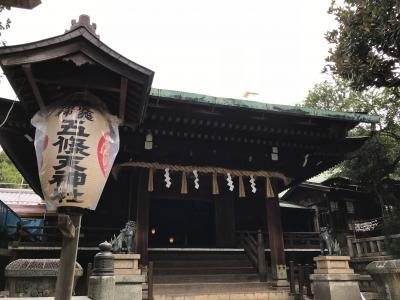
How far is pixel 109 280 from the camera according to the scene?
5.11m

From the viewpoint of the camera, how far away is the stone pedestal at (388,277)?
4387 mm

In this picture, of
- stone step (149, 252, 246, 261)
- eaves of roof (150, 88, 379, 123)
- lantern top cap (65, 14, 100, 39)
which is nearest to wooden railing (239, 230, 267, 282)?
stone step (149, 252, 246, 261)

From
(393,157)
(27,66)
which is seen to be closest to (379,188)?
(393,157)

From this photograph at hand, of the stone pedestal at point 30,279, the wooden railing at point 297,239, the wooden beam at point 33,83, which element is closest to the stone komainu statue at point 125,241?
the stone pedestal at point 30,279

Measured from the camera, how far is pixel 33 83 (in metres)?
4.46

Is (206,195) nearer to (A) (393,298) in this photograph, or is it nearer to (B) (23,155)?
(B) (23,155)

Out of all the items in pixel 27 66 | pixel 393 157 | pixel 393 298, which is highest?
pixel 393 157

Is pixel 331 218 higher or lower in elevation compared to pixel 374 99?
lower

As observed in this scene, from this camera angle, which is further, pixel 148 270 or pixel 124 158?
pixel 124 158

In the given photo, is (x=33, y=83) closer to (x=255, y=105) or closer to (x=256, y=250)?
(x=255, y=105)

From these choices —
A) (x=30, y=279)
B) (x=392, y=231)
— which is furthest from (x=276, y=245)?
(x=30, y=279)

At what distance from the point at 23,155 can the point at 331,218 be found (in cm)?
1677

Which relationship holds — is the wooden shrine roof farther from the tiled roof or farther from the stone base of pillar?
the tiled roof

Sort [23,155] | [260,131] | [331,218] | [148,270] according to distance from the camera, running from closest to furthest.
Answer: [148,270]
[260,131]
[23,155]
[331,218]
